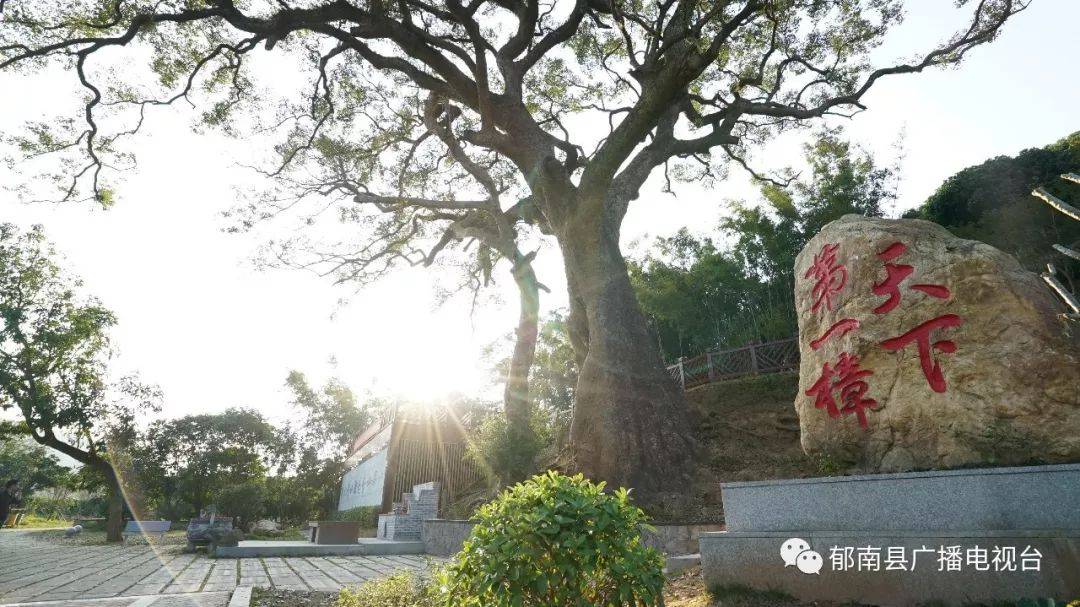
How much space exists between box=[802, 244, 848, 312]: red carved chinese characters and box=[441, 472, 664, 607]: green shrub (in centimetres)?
333

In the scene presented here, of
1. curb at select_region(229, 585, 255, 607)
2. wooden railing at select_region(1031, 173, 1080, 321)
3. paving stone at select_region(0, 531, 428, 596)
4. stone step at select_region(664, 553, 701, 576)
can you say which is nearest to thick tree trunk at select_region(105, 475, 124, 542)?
paving stone at select_region(0, 531, 428, 596)

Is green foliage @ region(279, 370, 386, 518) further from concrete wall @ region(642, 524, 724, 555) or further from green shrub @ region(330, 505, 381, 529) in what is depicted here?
concrete wall @ region(642, 524, 724, 555)

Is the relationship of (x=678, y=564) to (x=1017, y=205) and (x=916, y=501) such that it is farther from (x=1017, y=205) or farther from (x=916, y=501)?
(x=1017, y=205)

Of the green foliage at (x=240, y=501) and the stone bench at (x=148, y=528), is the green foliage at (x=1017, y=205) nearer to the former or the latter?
the green foliage at (x=240, y=501)

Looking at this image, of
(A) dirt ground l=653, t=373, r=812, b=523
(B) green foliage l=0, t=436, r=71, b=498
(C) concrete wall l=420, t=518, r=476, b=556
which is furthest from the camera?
(B) green foliage l=0, t=436, r=71, b=498

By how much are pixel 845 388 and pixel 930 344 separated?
70cm

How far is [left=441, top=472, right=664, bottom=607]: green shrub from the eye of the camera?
234 centimetres

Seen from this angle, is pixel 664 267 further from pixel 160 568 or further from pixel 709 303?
pixel 160 568

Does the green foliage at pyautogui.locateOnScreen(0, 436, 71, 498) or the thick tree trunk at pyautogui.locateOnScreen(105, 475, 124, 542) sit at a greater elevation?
the green foliage at pyautogui.locateOnScreen(0, 436, 71, 498)

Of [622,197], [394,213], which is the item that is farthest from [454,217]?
[622,197]

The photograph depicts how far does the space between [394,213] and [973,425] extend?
45.5 ft

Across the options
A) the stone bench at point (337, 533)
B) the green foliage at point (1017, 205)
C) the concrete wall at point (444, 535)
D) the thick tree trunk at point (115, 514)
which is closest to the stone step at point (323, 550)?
the concrete wall at point (444, 535)

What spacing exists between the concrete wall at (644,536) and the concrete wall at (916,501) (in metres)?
0.81

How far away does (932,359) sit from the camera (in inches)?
159
